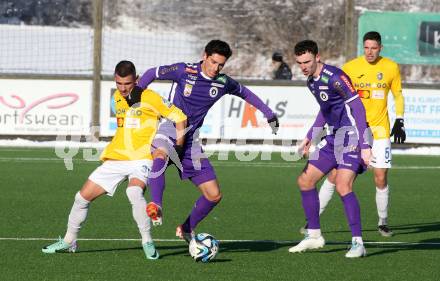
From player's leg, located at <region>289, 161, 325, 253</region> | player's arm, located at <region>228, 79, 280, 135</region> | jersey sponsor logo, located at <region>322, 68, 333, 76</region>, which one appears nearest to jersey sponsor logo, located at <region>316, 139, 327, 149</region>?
player's leg, located at <region>289, 161, 325, 253</region>

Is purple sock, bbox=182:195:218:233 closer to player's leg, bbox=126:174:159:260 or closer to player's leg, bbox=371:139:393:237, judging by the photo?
player's leg, bbox=126:174:159:260

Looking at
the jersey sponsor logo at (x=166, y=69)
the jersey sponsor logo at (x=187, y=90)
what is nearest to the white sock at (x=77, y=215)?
the jersey sponsor logo at (x=187, y=90)

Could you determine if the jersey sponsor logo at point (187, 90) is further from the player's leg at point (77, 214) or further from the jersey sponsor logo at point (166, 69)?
the player's leg at point (77, 214)

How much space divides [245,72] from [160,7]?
577 centimetres

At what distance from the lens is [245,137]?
22.4 meters

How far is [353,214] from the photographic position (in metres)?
10.2

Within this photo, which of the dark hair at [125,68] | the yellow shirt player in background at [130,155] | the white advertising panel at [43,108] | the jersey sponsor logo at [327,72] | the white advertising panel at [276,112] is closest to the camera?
the dark hair at [125,68]

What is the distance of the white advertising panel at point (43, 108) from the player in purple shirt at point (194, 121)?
37.9ft

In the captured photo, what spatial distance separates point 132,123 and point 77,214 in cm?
92

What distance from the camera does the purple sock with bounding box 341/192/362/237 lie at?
397 inches

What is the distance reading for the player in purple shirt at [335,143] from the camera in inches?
396

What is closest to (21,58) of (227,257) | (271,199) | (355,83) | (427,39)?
(427,39)

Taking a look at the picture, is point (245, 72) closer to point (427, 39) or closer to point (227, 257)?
point (427, 39)

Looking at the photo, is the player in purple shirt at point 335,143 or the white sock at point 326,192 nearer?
the player in purple shirt at point 335,143
